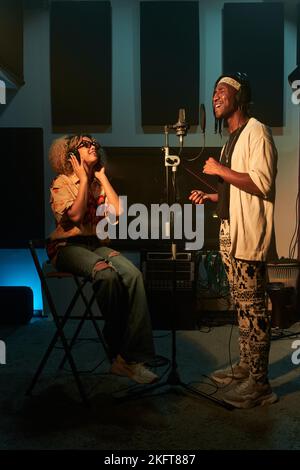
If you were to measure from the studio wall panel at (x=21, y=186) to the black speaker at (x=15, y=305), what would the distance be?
1.95 feet

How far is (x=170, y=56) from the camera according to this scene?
4484 mm

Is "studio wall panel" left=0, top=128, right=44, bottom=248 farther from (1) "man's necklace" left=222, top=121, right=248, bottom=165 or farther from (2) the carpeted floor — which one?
(1) "man's necklace" left=222, top=121, right=248, bottom=165

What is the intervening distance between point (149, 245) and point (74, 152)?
Result: 1.81 m

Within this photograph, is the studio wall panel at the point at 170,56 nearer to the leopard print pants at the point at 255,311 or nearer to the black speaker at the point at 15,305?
the black speaker at the point at 15,305

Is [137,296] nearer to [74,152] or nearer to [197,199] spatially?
[197,199]

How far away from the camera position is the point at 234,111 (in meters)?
2.35

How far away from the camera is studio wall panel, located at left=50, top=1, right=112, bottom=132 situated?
4465 millimetres

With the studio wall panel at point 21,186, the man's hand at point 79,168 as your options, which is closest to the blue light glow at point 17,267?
the studio wall panel at point 21,186

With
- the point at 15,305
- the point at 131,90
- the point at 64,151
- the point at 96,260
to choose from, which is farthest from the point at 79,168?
the point at 131,90

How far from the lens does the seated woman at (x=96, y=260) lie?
2.36m

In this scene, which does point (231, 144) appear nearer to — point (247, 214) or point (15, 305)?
point (247, 214)

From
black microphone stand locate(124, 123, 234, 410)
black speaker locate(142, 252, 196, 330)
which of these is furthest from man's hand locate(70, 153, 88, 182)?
black speaker locate(142, 252, 196, 330)

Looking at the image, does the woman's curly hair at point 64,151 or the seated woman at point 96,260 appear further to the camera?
the woman's curly hair at point 64,151
